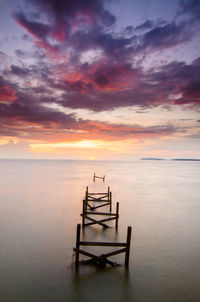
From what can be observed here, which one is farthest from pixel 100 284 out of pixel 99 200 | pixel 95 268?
pixel 99 200

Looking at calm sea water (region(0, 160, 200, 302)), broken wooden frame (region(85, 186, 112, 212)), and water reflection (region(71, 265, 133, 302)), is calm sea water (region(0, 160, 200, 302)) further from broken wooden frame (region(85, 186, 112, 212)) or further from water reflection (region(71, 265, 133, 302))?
broken wooden frame (region(85, 186, 112, 212))

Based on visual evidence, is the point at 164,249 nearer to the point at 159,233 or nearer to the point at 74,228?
the point at 159,233

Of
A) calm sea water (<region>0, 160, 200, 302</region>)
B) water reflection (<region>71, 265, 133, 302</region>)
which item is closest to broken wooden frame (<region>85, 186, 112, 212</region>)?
calm sea water (<region>0, 160, 200, 302</region>)

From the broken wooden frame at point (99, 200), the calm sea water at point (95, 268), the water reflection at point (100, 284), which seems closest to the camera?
the water reflection at point (100, 284)

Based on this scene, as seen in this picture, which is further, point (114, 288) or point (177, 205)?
point (177, 205)

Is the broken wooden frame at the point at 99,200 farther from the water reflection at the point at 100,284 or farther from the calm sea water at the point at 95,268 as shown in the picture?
the water reflection at the point at 100,284

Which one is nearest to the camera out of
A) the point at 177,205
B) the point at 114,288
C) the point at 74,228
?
the point at 114,288

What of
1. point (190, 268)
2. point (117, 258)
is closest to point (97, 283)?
point (117, 258)

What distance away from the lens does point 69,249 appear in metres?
15.9

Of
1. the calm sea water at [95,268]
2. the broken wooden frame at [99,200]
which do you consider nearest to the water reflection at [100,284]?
the calm sea water at [95,268]

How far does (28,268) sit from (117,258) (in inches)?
232

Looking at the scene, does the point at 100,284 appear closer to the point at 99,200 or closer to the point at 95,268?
the point at 95,268

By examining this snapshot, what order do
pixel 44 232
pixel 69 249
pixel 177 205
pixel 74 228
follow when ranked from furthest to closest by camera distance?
pixel 177 205 → pixel 74 228 → pixel 44 232 → pixel 69 249

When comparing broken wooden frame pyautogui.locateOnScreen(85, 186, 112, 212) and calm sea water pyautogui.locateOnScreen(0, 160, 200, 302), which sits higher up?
broken wooden frame pyautogui.locateOnScreen(85, 186, 112, 212)
